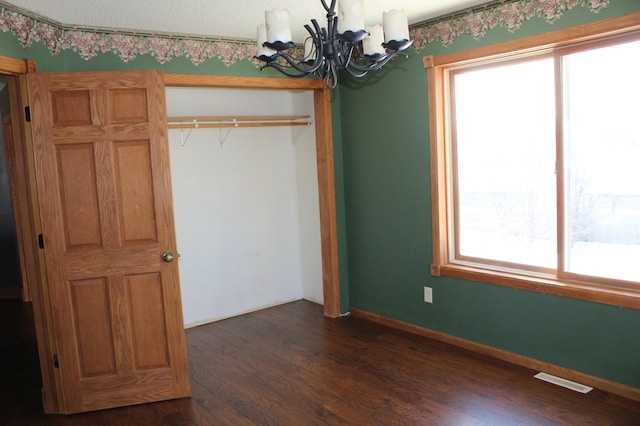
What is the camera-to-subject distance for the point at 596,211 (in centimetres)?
312

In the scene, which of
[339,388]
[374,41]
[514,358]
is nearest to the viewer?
[374,41]

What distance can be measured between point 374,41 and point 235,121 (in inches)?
96.5

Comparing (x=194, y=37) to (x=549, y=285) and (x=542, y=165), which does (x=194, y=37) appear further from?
(x=549, y=285)

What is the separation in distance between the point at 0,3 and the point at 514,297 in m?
3.50

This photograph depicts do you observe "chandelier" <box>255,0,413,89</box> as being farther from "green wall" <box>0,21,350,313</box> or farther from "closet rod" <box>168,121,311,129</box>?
"closet rod" <box>168,121,311,129</box>

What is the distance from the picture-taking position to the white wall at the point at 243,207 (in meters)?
4.62

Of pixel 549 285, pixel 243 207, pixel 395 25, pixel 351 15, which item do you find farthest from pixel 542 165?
pixel 243 207

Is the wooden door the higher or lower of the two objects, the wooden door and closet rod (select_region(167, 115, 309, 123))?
the lower

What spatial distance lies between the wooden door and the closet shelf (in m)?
1.23

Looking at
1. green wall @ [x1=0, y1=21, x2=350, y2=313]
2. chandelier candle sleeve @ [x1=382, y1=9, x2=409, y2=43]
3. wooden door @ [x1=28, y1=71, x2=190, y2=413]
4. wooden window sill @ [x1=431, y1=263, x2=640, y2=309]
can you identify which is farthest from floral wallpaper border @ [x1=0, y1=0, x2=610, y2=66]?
wooden window sill @ [x1=431, y1=263, x2=640, y2=309]

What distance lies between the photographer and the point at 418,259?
410 cm

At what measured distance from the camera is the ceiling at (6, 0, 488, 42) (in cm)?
300

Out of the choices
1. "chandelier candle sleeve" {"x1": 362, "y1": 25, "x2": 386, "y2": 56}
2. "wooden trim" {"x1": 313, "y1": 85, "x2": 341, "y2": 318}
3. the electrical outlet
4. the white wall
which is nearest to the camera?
"chandelier candle sleeve" {"x1": 362, "y1": 25, "x2": 386, "y2": 56}

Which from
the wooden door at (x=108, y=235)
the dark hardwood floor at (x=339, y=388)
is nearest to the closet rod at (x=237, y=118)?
the wooden door at (x=108, y=235)
